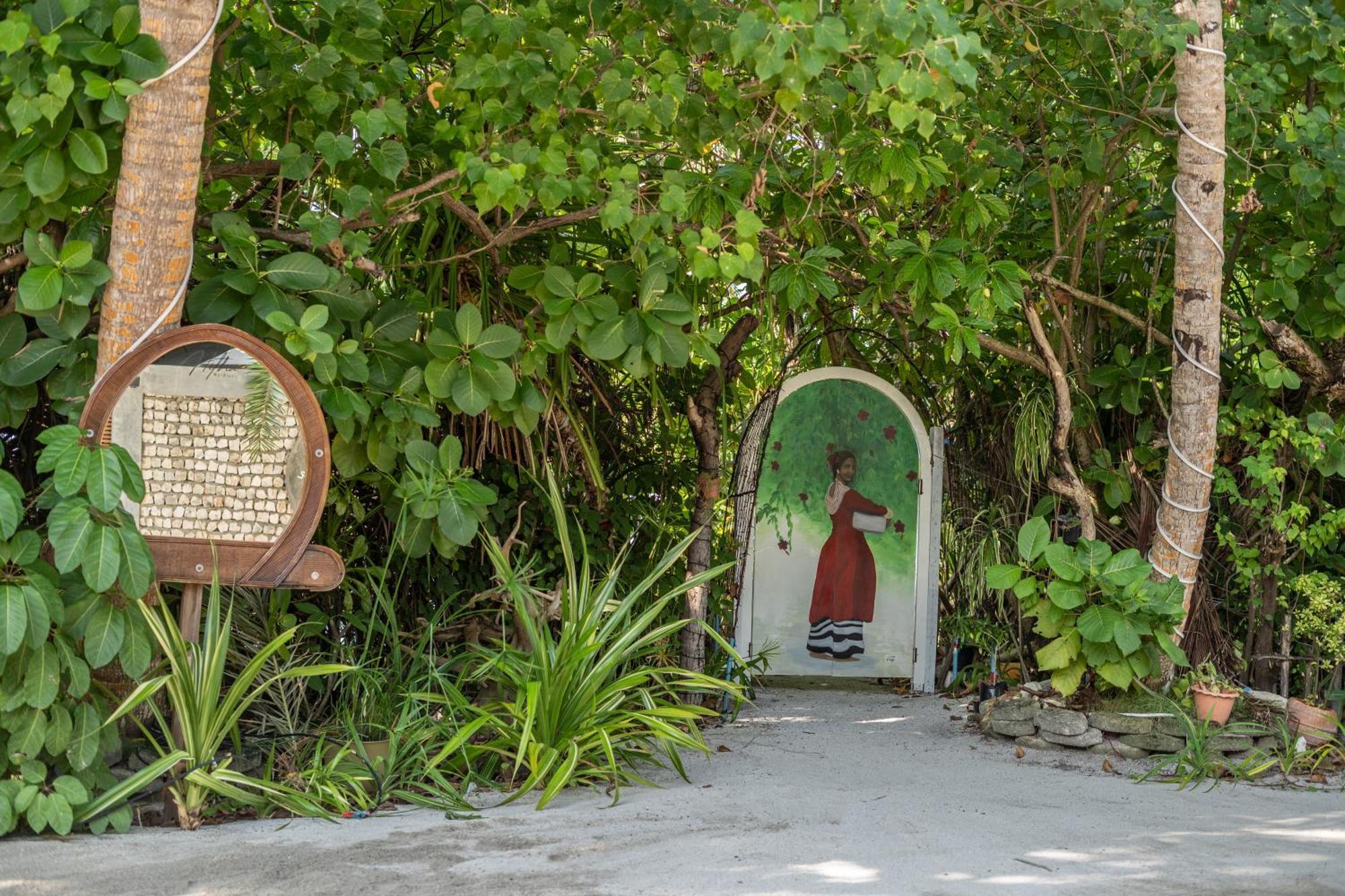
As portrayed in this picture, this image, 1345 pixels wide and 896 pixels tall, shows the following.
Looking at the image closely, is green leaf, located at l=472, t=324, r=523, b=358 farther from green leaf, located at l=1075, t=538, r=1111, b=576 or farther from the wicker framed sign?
green leaf, located at l=1075, t=538, r=1111, b=576

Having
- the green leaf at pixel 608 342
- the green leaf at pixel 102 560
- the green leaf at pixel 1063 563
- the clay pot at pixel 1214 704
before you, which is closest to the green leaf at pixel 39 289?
the green leaf at pixel 102 560

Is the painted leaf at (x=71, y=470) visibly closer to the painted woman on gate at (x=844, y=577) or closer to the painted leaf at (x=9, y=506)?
the painted leaf at (x=9, y=506)

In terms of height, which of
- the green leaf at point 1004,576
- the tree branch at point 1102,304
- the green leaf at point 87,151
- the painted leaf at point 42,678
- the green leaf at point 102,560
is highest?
the tree branch at point 1102,304

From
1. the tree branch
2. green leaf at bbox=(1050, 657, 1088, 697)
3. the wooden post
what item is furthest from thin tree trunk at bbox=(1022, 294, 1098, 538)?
the wooden post

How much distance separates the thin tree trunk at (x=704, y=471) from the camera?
17.4ft

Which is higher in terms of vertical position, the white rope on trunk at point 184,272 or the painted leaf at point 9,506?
the white rope on trunk at point 184,272

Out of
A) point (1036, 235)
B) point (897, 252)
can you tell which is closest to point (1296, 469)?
point (1036, 235)

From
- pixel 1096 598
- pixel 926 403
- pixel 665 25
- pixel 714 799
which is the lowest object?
pixel 714 799

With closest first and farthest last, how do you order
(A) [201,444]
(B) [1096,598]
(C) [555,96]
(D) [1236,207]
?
(A) [201,444], (C) [555,96], (B) [1096,598], (D) [1236,207]

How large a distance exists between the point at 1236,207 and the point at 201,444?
13.1 feet

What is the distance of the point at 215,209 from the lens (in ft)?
14.2

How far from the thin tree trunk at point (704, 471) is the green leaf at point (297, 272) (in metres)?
1.98

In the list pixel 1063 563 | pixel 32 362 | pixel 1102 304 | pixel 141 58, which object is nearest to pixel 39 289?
pixel 32 362

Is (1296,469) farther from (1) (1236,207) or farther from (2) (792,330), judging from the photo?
(2) (792,330)
